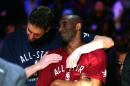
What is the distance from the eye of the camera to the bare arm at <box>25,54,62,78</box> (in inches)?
148

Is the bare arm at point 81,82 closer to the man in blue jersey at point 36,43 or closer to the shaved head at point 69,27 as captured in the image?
the man in blue jersey at point 36,43

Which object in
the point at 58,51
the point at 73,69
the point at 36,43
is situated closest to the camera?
the point at 73,69

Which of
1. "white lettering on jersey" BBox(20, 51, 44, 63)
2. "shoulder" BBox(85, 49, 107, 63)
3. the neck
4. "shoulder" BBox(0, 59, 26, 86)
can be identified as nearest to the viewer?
"shoulder" BBox(0, 59, 26, 86)

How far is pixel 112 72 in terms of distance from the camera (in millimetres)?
4281

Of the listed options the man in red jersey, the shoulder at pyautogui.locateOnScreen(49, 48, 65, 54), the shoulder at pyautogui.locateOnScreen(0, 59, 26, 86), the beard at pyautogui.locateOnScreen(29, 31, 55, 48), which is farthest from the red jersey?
the shoulder at pyautogui.locateOnScreen(0, 59, 26, 86)

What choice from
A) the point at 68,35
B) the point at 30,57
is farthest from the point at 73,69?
the point at 30,57

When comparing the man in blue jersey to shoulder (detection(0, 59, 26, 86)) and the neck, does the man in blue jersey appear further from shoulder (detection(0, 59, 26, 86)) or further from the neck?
shoulder (detection(0, 59, 26, 86))

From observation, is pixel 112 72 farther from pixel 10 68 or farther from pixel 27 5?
pixel 27 5

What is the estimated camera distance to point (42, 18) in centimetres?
388

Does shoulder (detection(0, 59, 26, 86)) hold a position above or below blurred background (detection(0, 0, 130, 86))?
above

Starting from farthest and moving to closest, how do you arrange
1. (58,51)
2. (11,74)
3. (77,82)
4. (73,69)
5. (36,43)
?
(36,43) → (58,51) → (73,69) → (77,82) → (11,74)

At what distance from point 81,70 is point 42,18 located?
581 mm

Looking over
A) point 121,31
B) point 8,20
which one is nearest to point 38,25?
point 8,20

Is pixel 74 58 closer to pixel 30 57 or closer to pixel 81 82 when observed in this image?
pixel 81 82
